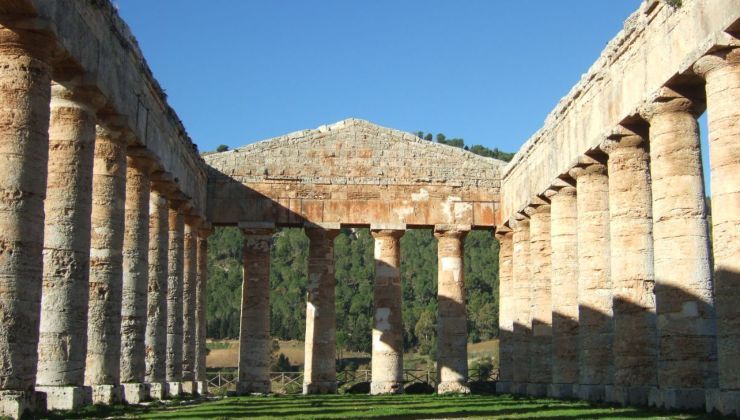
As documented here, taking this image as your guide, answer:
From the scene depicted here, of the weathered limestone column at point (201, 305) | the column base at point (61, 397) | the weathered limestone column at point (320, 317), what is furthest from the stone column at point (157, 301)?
the column base at point (61, 397)

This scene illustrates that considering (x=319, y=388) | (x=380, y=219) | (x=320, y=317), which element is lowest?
(x=319, y=388)

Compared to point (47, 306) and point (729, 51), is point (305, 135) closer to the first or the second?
point (47, 306)

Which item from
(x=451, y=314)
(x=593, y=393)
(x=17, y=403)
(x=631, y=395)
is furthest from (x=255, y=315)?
(x=17, y=403)

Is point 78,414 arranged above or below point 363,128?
below

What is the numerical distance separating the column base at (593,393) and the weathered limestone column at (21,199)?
14.0 m

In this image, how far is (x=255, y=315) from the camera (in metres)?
35.0

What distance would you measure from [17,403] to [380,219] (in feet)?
70.2

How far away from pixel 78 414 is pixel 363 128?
65.6 feet

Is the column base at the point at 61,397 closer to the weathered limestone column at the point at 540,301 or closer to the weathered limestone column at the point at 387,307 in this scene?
the weathered limestone column at the point at 540,301

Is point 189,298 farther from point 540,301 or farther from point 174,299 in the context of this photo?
point 540,301

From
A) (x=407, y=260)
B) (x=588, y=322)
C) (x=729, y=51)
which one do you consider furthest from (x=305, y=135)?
(x=407, y=260)

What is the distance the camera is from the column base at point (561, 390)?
1058 inches

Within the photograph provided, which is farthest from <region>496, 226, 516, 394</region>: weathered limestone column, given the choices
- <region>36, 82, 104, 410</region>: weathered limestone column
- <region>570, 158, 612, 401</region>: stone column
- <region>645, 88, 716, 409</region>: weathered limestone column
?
<region>36, 82, 104, 410</region>: weathered limestone column

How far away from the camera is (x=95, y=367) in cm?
2130
